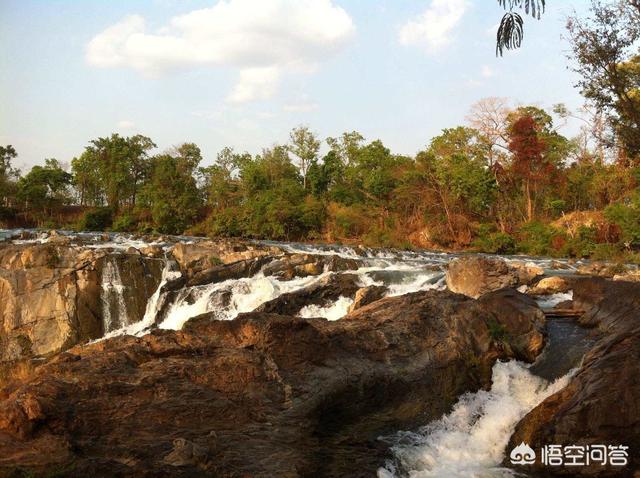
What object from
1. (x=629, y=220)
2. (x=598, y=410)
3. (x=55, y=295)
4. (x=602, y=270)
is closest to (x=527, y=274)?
(x=602, y=270)

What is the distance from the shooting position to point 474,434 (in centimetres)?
664

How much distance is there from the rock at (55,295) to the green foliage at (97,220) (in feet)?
94.4

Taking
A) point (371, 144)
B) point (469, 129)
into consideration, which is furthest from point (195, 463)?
point (371, 144)

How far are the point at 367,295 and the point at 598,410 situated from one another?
8.57 metres

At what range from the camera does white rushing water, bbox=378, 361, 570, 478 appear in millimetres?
5887

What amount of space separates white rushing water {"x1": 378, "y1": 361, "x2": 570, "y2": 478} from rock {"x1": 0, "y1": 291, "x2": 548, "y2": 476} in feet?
0.61

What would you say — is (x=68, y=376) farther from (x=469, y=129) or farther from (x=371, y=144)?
(x=371, y=144)

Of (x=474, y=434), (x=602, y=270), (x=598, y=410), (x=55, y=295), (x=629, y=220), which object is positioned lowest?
(x=474, y=434)

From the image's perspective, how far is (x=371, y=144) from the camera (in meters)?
44.9

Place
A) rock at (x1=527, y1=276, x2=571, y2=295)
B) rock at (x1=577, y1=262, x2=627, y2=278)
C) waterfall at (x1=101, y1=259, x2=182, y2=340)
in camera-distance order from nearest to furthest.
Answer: rock at (x1=527, y1=276, x2=571, y2=295) → waterfall at (x1=101, y1=259, x2=182, y2=340) → rock at (x1=577, y1=262, x2=627, y2=278)

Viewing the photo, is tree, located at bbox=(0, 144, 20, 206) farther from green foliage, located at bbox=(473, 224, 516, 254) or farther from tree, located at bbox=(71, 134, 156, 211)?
green foliage, located at bbox=(473, 224, 516, 254)

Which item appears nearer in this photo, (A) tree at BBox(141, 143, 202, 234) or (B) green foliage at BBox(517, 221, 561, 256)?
(B) green foliage at BBox(517, 221, 561, 256)

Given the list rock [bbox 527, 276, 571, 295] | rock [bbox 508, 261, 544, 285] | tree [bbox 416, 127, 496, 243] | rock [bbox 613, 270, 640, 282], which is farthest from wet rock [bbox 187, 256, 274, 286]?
tree [bbox 416, 127, 496, 243]

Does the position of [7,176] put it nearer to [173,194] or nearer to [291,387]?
[173,194]
